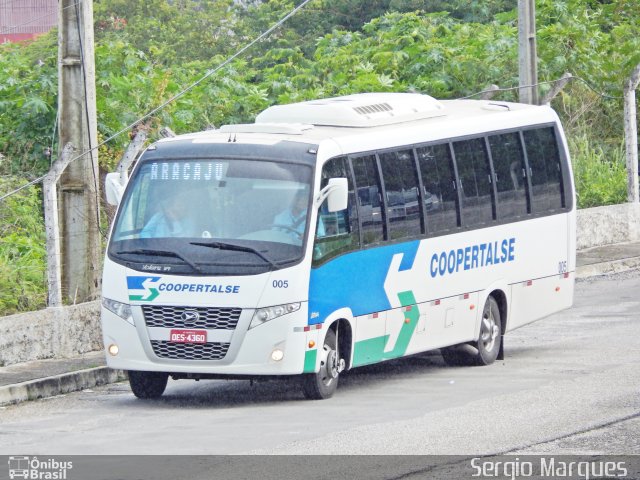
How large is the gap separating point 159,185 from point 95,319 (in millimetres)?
2920

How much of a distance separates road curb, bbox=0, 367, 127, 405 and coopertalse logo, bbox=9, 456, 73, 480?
3.18 m

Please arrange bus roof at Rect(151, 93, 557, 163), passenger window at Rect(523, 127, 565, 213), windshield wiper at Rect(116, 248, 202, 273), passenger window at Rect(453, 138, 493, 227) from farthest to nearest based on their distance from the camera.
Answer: passenger window at Rect(523, 127, 565, 213)
passenger window at Rect(453, 138, 493, 227)
bus roof at Rect(151, 93, 557, 163)
windshield wiper at Rect(116, 248, 202, 273)

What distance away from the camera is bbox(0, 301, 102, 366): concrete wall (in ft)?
48.8

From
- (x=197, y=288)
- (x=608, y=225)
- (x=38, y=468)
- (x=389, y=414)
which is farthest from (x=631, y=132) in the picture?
(x=38, y=468)

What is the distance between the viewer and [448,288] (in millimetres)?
15227

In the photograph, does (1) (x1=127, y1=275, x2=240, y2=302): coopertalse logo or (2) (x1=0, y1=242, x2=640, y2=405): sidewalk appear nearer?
(1) (x1=127, y1=275, x2=240, y2=302): coopertalse logo

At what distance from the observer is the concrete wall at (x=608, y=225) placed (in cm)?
2620

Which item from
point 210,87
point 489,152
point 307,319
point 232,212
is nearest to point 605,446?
point 307,319

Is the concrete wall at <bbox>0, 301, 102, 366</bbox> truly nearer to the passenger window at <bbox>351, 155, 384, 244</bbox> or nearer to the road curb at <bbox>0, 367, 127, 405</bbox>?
the road curb at <bbox>0, 367, 127, 405</bbox>

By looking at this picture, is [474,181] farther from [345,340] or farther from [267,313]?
[267,313]

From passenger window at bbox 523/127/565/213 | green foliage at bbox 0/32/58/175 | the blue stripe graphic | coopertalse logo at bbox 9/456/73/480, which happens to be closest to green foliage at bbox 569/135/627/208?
passenger window at bbox 523/127/565/213

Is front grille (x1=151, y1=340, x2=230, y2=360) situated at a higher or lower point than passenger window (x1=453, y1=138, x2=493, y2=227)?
lower

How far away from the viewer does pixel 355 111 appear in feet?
A: 48.6

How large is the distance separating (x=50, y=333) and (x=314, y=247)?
366cm
